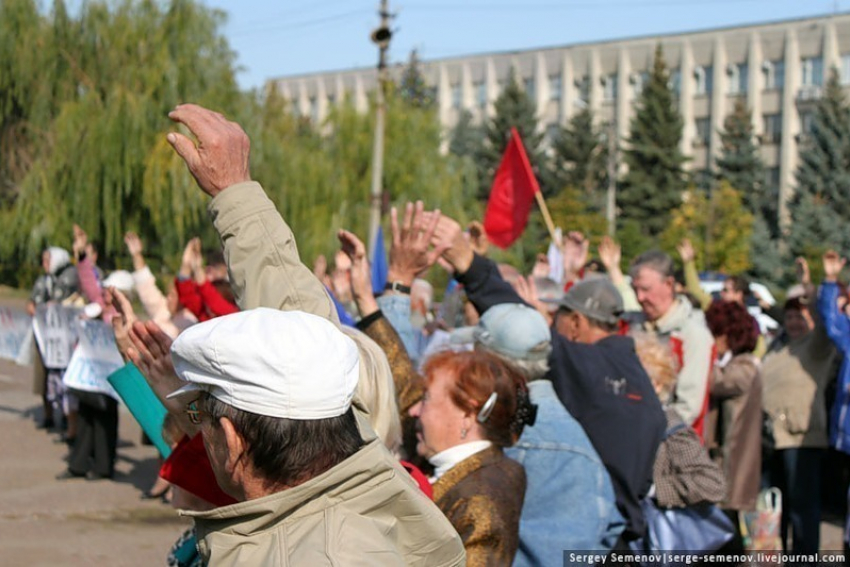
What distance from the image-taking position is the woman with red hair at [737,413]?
683 cm

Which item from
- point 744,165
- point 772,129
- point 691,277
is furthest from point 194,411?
point 772,129

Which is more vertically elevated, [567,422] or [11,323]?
[567,422]

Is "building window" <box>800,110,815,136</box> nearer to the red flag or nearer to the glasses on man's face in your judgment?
the red flag

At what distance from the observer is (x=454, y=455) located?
3402mm

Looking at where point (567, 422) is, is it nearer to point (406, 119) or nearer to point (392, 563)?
point (392, 563)

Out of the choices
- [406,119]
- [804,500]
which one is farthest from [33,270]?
[804,500]

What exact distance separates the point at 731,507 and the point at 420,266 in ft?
11.5

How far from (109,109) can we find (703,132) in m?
51.0

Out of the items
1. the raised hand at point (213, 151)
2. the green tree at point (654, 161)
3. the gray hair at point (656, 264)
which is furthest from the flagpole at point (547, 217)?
the green tree at point (654, 161)

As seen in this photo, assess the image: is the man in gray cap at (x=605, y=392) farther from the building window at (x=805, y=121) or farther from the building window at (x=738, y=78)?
the building window at (x=738, y=78)

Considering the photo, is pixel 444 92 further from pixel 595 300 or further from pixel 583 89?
pixel 595 300

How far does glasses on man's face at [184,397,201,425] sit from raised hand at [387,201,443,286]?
2.04 meters

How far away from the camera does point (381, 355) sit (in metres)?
2.89

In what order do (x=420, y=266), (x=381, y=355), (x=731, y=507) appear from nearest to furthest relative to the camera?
(x=381, y=355)
(x=420, y=266)
(x=731, y=507)
